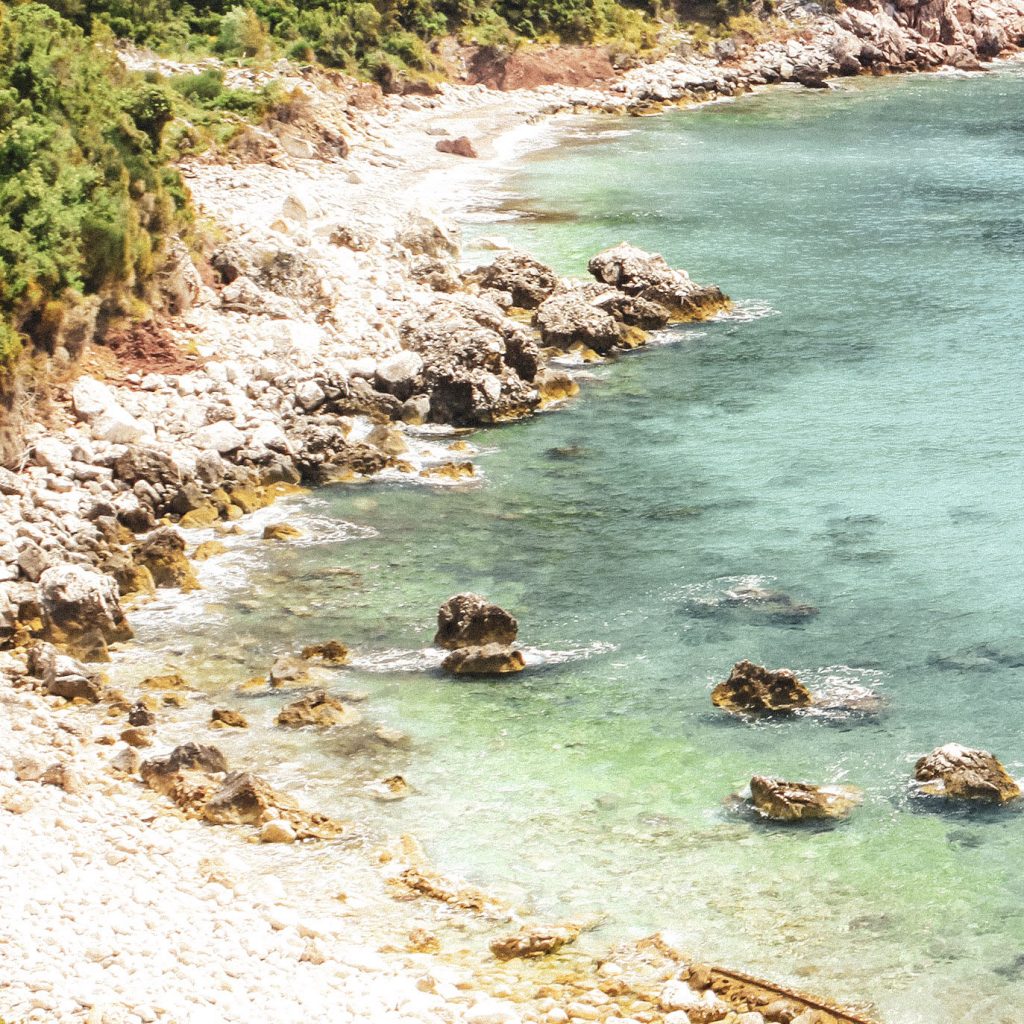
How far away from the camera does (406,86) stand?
8531cm

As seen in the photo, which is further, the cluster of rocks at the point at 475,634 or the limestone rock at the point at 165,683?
the cluster of rocks at the point at 475,634

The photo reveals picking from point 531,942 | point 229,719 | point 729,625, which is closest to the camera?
point 531,942

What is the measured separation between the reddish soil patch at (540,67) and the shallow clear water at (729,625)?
4514cm

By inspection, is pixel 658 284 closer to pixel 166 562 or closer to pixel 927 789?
pixel 166 562

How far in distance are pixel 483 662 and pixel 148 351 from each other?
15.5m

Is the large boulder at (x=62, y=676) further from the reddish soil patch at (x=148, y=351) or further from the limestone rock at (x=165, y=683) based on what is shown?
the reddish soil patch at (x=148, y=351)

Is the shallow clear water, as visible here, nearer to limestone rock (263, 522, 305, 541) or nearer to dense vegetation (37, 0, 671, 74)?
limestone rock (263, 522, 305, 541)

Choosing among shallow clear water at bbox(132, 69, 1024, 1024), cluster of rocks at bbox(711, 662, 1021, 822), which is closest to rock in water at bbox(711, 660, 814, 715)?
shallow clear water at bbox(132, 69, 1024, 1024)

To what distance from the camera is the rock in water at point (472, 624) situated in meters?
25.6

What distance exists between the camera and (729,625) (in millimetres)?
26453

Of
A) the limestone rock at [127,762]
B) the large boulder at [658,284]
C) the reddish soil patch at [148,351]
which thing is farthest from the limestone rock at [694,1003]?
the large boulder at [658,284]

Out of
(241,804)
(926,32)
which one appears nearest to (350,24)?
(926,32)

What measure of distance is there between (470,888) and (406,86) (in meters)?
72.6

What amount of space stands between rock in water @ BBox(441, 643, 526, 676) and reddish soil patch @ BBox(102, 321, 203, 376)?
46.7 feet
